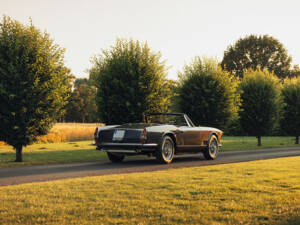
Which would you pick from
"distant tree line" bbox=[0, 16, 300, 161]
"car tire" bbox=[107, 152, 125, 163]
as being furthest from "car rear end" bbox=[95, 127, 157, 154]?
"distant tree line" bbox=[0, 16, 300, 161]

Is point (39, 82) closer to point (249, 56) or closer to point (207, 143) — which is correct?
point (207, 143)

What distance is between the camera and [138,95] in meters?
18.5

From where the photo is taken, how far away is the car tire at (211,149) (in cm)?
1545

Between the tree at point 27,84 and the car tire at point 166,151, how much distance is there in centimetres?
421

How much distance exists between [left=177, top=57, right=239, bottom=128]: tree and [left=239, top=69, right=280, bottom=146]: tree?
6.00 m

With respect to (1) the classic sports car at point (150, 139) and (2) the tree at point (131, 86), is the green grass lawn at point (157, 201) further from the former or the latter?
(2) the tree at point (131, 86)

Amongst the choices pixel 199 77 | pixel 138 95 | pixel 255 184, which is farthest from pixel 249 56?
pixel 255 184

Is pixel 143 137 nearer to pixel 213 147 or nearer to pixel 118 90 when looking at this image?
pixel 213 147

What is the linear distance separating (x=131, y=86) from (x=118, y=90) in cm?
70

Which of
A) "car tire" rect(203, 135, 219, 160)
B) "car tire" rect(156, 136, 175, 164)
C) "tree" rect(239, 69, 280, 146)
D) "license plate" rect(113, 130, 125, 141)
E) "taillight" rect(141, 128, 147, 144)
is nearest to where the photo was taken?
"taillight" rect(141, 128, 147, 144)

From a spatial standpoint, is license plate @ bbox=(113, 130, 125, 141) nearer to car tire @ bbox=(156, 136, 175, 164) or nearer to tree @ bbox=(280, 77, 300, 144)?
car tire @ bbox=(156, 136, 175, 164)

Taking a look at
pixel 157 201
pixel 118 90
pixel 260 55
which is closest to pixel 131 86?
pixel 118 90

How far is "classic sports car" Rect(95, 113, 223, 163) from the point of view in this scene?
41.4ft

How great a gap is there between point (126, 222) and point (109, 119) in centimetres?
1410
